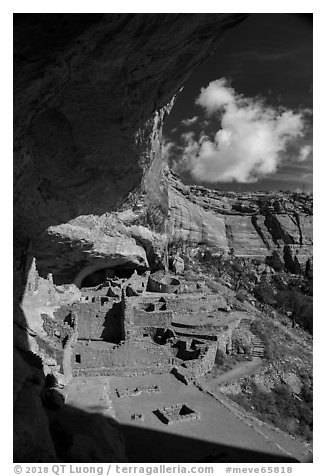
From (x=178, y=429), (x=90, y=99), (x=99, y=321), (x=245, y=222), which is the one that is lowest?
(x=178, y=429)

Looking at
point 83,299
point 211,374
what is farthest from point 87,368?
point 83,299

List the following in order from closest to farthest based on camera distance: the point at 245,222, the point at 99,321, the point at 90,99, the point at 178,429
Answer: the point at 90,99 < the point at 178,429 < the point at 99,321 < the point at 245,222

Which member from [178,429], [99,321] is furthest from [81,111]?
[99,321]

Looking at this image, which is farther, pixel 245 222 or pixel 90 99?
pixel 245 222

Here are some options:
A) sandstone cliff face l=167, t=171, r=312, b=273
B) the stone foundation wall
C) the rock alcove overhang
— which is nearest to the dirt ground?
the stone foundation wall

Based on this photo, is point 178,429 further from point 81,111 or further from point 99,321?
point 81,111

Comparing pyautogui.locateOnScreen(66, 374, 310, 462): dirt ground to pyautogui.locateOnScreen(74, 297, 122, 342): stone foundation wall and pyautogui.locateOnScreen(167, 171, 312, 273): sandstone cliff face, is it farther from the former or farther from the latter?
pyautogui.locateOnScreen(167, 171, 312, 273): sandstone cliff face

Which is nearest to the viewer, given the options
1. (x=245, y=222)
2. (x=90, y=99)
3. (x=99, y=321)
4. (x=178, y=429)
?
(x=90, y=99)
